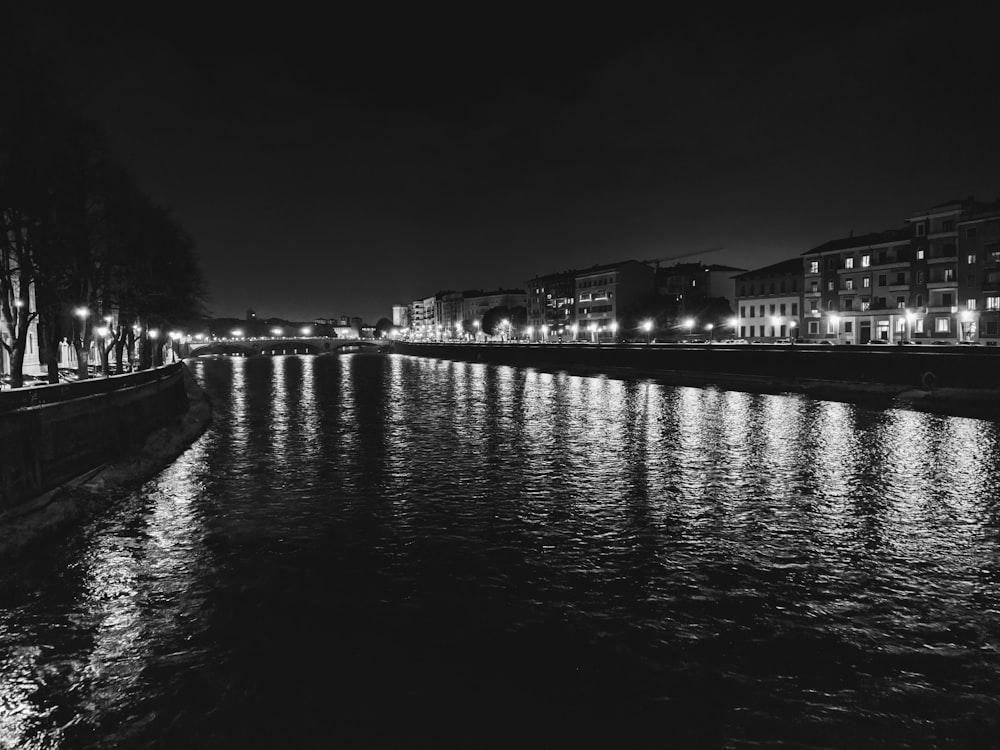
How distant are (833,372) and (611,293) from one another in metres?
86.6

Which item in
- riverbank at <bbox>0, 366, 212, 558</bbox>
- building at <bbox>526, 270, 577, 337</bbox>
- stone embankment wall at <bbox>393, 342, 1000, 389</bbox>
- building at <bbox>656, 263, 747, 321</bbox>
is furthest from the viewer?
building at <bbox>526, 270, 577, 337</bbox>

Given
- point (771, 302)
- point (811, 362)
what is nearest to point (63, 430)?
point (811, 362)

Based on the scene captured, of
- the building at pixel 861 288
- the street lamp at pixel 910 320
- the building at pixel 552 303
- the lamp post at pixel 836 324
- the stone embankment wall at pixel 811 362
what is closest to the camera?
the stone embankment wall at pixel 811 362

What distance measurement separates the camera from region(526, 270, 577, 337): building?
16000cm

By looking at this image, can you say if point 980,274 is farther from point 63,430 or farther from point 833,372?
point 63,430

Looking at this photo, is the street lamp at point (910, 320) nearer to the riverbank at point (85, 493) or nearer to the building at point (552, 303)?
the riverbank at point (85, 493)

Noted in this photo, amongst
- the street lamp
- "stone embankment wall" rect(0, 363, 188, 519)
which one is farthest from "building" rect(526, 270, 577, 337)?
"stone embankment wall" rect(0, 363, 188, 519)

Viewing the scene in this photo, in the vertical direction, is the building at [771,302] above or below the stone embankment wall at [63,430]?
above

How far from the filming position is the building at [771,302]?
98.7 m

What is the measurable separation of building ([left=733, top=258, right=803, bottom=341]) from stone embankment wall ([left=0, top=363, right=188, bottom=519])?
92.7 meters

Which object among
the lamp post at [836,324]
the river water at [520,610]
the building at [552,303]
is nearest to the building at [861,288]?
the lamp post at [836,324]

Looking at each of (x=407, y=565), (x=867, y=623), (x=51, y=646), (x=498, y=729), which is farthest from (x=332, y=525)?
(x=867, y=623)

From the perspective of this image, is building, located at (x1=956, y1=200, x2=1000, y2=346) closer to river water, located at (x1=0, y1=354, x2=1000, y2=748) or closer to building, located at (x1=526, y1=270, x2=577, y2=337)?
river water, located at (x1=0, y1=354, x2=1000, y2=748)

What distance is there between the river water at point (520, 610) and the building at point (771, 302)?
7826 centimetres
